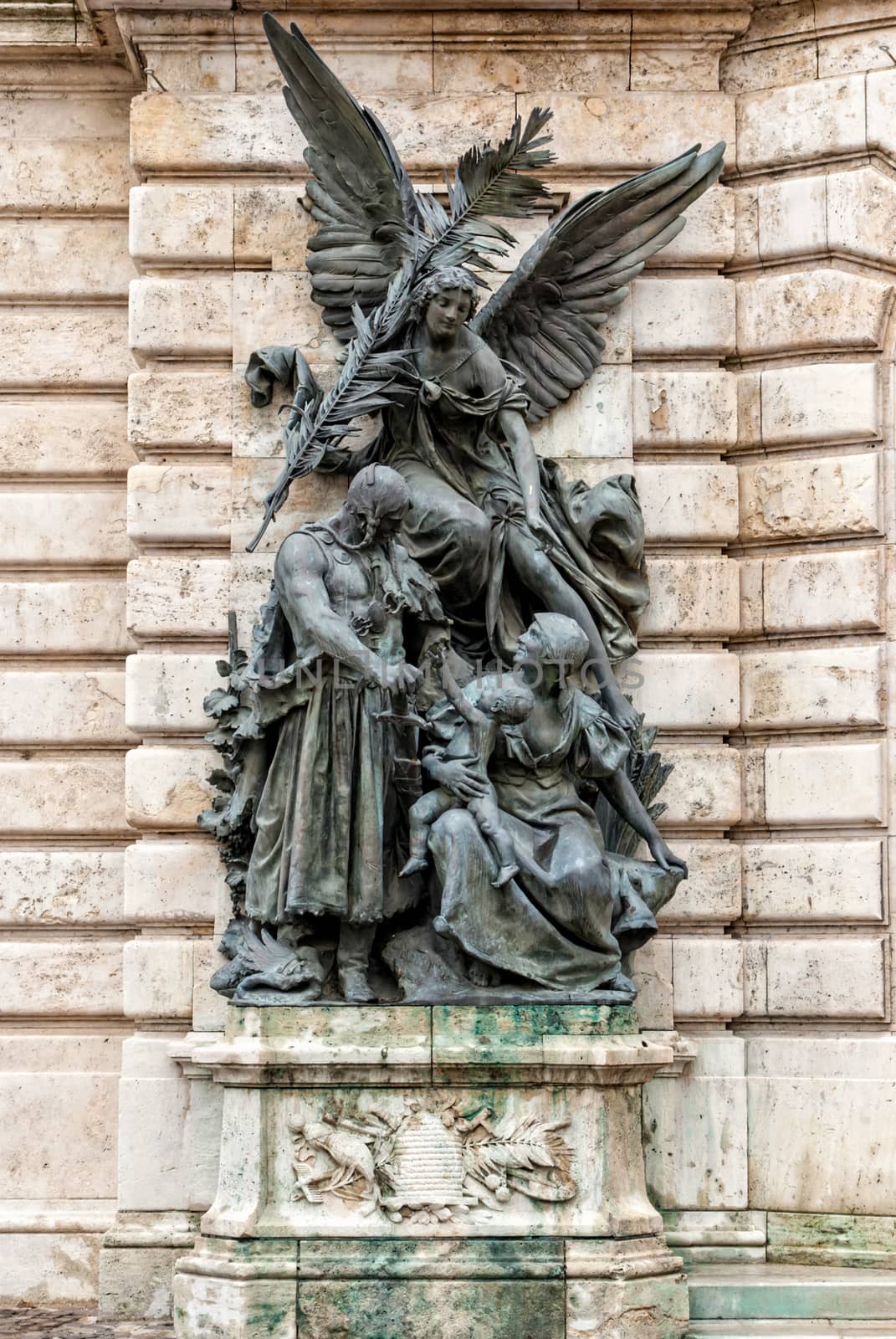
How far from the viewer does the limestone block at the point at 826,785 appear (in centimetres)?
971

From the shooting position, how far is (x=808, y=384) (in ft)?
32.7

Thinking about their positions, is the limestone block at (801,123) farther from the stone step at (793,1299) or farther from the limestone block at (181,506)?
the stone step at (793,1299)

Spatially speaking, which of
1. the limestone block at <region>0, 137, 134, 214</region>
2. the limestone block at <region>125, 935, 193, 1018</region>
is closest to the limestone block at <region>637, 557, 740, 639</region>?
the limestone block at <region>125, 935, 193, 1018</region>

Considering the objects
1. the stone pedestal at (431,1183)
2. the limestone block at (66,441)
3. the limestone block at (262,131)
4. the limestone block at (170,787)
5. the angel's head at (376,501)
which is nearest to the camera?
the stone pedestal at (431,1183)

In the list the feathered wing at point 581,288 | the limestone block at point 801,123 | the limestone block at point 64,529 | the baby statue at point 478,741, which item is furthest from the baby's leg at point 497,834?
the limestone block at point 801,123

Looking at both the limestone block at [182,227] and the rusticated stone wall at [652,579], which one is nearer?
the rusticated stone wall at [652,579]

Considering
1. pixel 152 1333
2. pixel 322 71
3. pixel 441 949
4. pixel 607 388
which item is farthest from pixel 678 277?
pixel 152 1333

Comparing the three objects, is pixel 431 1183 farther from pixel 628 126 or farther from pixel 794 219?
pixel 628 126

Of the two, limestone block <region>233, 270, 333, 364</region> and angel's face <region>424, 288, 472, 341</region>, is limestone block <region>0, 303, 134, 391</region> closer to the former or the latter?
limestone block <region>233, 270, 333, 364</region>

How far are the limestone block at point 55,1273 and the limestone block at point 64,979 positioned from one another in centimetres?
106

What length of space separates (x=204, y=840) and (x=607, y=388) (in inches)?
113

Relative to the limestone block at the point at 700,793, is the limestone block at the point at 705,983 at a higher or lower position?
lower

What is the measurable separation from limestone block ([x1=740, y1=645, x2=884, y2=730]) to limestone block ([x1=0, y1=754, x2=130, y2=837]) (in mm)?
3082

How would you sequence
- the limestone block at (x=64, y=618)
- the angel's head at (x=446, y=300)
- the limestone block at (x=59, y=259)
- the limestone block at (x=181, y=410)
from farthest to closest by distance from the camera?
1. the limestone block at (x=59, y=259)
2. the limestone block at (x=64, y=618)
3. the limestone block at (x=181, y=410)
4. the angel's head at (x=446, y=300)
